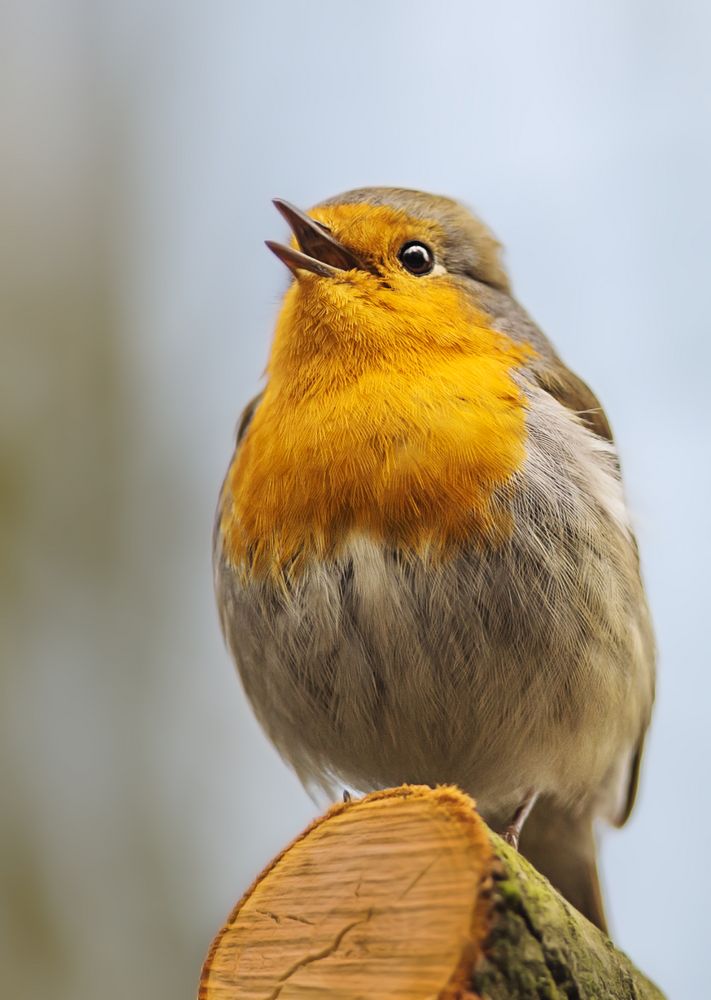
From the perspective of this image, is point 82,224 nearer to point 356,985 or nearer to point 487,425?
point 487,425

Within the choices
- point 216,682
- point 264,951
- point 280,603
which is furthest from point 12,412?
point 264,951

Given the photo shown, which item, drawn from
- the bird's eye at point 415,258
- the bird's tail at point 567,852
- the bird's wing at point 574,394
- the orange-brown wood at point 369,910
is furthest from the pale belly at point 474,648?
the orange-brown wood at point 369,910

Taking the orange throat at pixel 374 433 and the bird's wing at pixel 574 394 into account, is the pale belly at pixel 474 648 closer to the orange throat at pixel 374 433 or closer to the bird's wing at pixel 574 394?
the orange throat at pixel 374 433

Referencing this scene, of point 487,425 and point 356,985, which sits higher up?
point 487,425

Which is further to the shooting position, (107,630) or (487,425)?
(107,630)

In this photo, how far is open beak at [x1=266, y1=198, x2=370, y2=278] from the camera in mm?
2723

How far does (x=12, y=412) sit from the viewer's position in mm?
5883

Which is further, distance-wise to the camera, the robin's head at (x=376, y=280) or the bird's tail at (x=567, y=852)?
the bird's tail at (x=567, y=852)

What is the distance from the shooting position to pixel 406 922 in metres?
1.32

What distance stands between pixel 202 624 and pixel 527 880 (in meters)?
4.55

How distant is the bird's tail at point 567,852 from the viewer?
3020mm

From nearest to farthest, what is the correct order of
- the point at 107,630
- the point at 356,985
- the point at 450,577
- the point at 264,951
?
the point at 356,985 → the point at 264,951 → the point at 450,577 → the point at 107,630

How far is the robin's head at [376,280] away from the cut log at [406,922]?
4.69 feet

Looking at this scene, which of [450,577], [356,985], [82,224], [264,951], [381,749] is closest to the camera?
[356,985]
